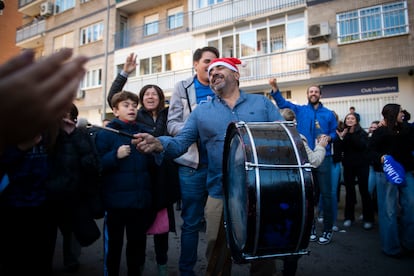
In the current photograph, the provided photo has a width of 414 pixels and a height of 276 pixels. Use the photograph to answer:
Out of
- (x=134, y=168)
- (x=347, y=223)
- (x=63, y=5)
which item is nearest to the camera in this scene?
(x=134, y=168)

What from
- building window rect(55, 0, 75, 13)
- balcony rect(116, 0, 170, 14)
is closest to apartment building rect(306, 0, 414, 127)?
balcony rect(116, 0, 170, 14)

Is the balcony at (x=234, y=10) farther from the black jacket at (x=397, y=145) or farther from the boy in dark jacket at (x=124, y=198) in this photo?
the boy in dark jacket at (x=124, y=198)

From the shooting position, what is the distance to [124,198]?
9.07ft

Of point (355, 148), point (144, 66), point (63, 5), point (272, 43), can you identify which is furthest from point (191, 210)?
point (63, 5)

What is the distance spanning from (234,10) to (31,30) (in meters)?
18.7

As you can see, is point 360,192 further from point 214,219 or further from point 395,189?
point 214,219

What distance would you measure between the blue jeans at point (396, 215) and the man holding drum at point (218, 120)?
2.36m

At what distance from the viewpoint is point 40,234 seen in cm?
219

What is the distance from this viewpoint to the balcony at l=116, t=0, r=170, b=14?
61.5ft

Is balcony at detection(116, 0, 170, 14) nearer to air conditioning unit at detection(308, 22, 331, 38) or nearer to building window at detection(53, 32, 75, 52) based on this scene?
building window at detection(53, 32, 75, 52)

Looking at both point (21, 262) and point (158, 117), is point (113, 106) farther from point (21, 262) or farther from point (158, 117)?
point (21, 262)

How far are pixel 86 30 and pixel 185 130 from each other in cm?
2186

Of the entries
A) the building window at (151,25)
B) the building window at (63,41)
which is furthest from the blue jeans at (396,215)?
the building window at (63,41)

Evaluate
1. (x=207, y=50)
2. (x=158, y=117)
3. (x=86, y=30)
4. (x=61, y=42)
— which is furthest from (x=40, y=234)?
(x=61, y=42)
